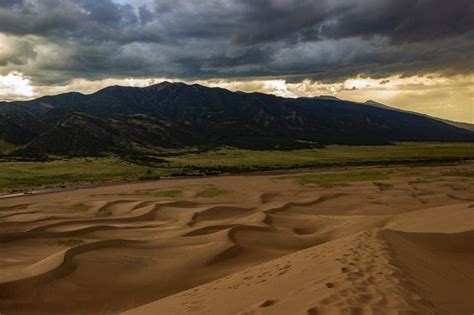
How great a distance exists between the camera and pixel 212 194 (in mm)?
54438

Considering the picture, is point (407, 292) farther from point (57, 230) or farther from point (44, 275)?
point (57, 230)

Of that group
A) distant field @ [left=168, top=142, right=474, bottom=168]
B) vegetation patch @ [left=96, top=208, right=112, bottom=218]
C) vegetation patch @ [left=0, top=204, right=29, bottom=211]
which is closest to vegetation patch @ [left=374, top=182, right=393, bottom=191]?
vegetation patch @ [left=96, top=208, right=112, bottom=218]

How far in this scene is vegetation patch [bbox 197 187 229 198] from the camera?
5335 centimetres

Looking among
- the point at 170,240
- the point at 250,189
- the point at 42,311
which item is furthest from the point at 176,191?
the point at 42,311

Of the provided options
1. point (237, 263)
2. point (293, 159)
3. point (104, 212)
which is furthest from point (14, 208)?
point (293, 159)

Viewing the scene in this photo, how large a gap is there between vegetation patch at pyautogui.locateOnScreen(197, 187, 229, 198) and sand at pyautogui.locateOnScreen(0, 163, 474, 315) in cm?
1583

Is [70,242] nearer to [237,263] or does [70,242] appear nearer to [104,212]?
[237,263]

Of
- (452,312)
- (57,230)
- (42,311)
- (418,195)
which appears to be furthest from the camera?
(418,195)

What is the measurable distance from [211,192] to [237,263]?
3642 centimetres

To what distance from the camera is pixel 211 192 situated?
2218 inches

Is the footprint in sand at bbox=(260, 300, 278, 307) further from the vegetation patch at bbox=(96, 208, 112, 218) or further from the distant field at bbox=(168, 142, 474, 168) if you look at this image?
the distant field at bbox=(168, 142, 474, 168)

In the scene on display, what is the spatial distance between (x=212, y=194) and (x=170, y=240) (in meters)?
30.3

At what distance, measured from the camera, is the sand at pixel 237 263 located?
987cm

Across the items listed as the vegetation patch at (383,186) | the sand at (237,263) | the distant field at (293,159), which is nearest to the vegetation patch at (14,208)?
the sand at (237,263)
